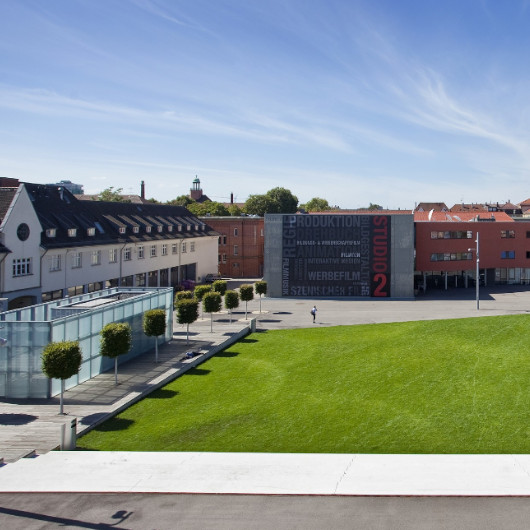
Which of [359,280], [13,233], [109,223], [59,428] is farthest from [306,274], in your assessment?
[59,428]

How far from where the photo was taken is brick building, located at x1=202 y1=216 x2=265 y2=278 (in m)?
87.5

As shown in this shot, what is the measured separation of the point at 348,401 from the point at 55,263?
2903 cm

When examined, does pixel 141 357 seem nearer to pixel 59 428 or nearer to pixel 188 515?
pixel 59 428

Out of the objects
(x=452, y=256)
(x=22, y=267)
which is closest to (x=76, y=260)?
(x=22, y=267)

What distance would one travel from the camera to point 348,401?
1038 inches

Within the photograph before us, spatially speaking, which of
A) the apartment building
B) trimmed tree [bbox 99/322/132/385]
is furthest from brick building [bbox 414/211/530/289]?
trimmed tree [bbox 99/322/132/385]

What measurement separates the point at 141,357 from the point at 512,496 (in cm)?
2366

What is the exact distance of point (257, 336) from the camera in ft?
141

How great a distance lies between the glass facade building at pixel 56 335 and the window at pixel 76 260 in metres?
12.8

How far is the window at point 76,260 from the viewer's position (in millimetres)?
48906

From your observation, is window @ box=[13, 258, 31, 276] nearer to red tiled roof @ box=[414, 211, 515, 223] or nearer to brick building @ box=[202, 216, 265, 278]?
brick building @ box=[202, 216, 265, 278]

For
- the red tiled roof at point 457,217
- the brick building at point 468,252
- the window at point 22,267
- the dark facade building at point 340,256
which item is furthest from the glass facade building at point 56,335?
the red tiled roof at point 457,217

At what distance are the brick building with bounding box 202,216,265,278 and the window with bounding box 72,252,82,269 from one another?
1522 inches

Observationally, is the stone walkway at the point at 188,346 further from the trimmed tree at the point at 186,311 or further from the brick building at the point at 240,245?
the brick building at the point at 240,245
